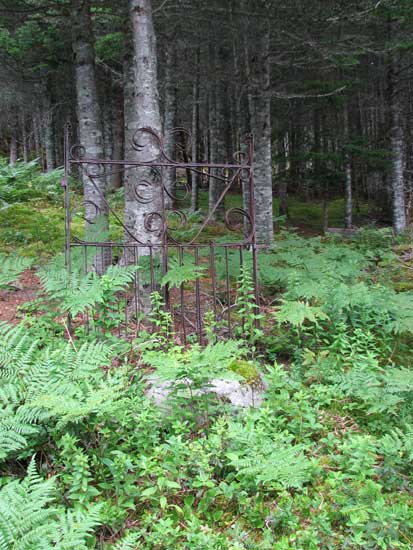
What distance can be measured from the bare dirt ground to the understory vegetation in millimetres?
1340

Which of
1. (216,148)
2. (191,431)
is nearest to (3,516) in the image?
(191,431)

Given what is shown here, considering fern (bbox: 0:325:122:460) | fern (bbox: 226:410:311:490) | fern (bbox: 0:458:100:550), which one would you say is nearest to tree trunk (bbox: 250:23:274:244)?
fern (bbox: 0:325:122:460)

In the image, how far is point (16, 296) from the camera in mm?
5871

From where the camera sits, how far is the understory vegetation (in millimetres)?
2359

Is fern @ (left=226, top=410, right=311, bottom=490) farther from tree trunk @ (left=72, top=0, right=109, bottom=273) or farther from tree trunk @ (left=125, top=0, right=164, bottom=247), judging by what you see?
tree trunk @ (left=72, top=0, right=109, bottom=273)

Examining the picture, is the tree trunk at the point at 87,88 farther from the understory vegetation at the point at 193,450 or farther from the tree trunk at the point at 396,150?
the tree trunk at the point at 396,150

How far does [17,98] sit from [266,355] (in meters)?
15.4

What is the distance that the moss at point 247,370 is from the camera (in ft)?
11.7

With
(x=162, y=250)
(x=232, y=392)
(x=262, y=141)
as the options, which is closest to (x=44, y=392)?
(x=232, y=392)

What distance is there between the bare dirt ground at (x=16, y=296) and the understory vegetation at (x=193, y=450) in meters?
1.34

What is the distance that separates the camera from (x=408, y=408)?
3348 mm

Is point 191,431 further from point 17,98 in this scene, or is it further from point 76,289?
point 17,98

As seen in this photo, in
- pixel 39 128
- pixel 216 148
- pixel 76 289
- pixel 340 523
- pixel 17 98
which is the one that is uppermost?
pixel 39 128

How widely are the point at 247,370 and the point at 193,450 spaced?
3.55 feet
